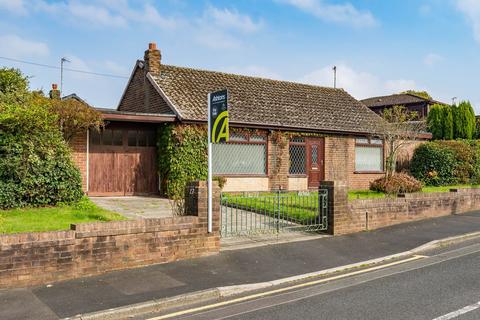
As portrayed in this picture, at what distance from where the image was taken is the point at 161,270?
24.3 feet

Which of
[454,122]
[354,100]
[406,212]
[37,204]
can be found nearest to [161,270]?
[37,204]

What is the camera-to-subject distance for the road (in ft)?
17.8

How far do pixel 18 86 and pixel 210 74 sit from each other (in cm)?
819

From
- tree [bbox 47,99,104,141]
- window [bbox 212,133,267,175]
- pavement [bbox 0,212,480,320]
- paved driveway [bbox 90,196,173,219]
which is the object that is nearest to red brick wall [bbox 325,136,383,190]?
window [bbox 212,133,267,175]

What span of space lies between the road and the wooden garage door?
10903 millimetres

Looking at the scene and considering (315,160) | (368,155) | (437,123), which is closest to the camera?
(315,160)

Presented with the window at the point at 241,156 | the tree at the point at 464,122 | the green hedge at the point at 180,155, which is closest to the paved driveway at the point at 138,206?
the green hedge at the point at 180,155

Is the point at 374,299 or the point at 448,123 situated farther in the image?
the point at 448,123

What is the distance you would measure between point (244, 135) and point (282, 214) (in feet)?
21.6

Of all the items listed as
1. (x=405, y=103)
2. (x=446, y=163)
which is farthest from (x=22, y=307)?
(x=405, y=103)

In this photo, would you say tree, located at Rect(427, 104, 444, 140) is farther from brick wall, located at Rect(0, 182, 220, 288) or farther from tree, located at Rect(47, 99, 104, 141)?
brick wall, located at Rect(0, 182, 220, 288)

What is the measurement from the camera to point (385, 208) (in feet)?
39.4

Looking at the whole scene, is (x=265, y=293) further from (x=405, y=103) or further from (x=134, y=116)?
(x=405, y=103)

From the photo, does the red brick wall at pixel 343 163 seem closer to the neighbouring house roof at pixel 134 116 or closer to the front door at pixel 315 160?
the front door at pixel 315 160
